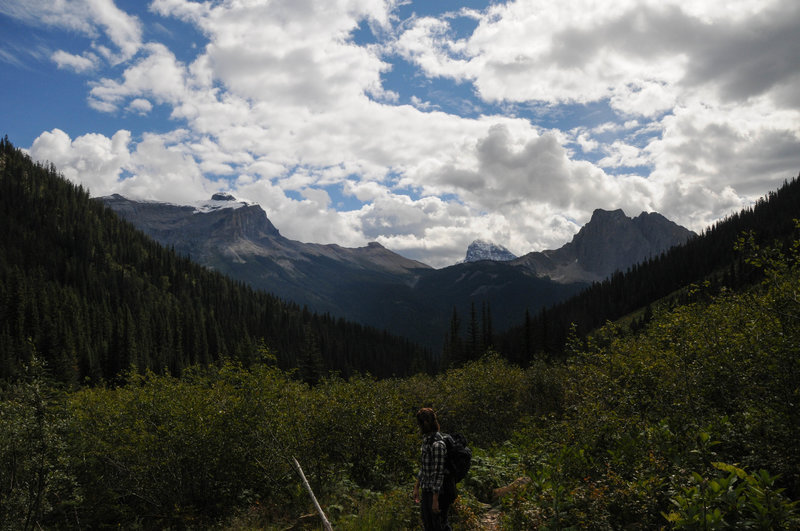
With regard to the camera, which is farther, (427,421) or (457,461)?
(427,421)

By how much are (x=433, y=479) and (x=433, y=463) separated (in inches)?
12.6

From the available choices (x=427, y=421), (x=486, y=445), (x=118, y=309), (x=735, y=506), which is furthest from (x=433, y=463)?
(x=118, y=309)

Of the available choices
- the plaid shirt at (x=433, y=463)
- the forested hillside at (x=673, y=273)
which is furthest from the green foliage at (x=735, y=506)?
the forested hillside at (x=673, y=273)

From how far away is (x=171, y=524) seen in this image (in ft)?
58.7

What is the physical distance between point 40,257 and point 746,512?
659ft

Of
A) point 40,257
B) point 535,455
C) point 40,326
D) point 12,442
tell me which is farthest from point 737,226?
point 40,257

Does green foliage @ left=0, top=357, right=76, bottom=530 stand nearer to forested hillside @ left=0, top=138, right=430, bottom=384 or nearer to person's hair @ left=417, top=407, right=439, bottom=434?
person's hair @ left=417, top=407, right=439, bottom=434

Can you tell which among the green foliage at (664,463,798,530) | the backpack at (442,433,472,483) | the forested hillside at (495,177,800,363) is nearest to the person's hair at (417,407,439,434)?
the backpack at (442,433,472,483)

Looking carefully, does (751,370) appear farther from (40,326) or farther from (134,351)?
(40,326)

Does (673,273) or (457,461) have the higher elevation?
(673,273)

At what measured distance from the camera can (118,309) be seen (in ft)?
A: 429

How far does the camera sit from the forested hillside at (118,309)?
99688 mm

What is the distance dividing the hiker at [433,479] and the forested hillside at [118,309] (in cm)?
8413

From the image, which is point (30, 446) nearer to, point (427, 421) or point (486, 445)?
point (427, 421)
